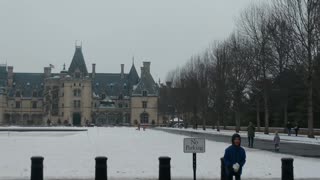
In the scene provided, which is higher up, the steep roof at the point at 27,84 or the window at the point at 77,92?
the steep roof at the point at 27,84

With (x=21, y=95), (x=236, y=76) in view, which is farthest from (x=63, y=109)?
(x=236, y=76)

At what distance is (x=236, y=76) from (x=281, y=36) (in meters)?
19.7

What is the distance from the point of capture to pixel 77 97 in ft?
468

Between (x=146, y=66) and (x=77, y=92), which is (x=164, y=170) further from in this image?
(x=146, y=66)

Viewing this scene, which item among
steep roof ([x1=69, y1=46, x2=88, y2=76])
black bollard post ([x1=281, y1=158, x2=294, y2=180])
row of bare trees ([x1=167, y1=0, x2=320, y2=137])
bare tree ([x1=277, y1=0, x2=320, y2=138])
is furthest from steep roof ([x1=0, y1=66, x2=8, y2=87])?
black bollard post ([x1=281, y1=158, x2=294, y2=180])

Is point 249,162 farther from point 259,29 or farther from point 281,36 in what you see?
→ point 259,29

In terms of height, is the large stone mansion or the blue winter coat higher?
the large stone mansion

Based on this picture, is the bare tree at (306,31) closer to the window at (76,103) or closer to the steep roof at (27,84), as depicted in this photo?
the window at (76,103)

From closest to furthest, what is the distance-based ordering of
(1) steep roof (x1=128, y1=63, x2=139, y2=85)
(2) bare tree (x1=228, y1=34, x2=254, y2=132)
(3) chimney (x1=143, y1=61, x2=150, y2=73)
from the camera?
(2) bare tree (x1=228, y1=34, x2=254, y2=132)
(3) chimney (x1=143, y1=61, x2=150, y2=73)
(1) steep roof (x1=128, y1=63, x2=139, y2=85)

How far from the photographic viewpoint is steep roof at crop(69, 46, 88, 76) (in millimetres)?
142250

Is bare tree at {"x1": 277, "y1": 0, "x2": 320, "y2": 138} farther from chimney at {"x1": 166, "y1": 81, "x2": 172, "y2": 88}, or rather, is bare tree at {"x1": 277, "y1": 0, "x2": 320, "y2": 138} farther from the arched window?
the arched window

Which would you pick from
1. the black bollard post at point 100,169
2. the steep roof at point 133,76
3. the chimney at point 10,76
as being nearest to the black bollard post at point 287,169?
the black bollard post at point 100,169

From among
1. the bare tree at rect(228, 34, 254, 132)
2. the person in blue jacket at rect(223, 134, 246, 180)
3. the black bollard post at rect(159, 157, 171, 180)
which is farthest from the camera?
the bare tree at rect(228, 34, 254, 132)

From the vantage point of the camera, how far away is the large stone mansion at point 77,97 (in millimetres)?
142250
